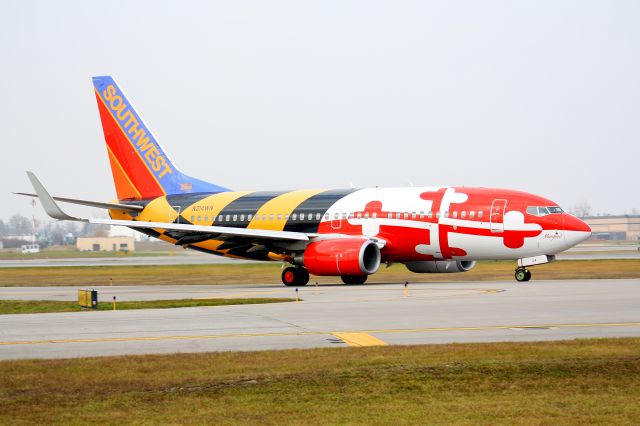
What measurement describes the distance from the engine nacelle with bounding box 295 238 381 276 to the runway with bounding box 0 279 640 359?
703 centimetres

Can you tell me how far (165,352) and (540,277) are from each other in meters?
29.6

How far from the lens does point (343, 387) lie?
14.0 metres

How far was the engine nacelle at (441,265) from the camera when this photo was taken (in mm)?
44531

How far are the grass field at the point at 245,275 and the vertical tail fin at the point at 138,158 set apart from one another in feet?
16.2

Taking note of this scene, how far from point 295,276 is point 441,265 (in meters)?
6.85

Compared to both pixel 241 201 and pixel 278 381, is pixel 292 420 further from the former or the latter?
pixel 241 201

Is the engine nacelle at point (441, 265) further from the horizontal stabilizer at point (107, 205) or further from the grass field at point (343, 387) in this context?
the grass field at point (343, 387)

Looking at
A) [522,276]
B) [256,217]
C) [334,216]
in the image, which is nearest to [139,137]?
[256,217]

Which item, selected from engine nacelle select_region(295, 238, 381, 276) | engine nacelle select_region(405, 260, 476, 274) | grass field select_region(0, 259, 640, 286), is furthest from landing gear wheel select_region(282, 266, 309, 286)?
engine nacelle select_region(405, 260, 476, 274)

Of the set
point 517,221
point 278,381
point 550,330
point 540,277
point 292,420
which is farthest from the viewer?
point 540,277

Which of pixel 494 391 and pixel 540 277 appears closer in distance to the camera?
pixel 494 391

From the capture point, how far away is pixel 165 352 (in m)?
18.3

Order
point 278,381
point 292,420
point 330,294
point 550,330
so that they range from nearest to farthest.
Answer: point 292,420, point 278,381, point 550,330, point 330,294

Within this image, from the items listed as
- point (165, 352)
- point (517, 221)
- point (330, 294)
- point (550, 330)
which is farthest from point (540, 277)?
point (165, 352)
